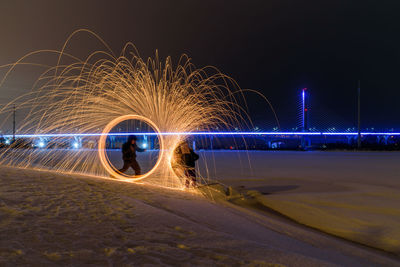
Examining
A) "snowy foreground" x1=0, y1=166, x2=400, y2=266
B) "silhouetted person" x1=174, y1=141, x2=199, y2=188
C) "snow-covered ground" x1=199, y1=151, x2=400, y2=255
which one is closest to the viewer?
"snowy foreground" x1=0, y1=166, x2=400, y2=266

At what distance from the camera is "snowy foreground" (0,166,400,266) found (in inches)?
129

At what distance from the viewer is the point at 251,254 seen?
353 centimetres

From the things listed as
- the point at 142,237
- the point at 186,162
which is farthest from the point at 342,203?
the point at 142,237

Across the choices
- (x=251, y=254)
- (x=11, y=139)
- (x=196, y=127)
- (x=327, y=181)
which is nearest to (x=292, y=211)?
(x=251, y=254)

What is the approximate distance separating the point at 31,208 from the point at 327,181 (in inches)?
398

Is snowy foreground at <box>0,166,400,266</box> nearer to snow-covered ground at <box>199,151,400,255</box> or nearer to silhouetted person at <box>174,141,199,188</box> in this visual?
snow-covered ground at <box>199,151,400,255</box>

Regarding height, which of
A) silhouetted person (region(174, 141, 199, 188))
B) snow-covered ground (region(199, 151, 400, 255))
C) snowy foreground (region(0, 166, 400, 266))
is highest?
silhouetted person (region(174, 141, 199, 188))

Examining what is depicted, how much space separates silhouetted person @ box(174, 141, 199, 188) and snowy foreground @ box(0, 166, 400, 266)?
338 cm

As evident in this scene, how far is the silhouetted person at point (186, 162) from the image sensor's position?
9.72 metres

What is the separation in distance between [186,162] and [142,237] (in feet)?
19.5

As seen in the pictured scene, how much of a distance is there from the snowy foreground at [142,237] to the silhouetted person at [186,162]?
3379 millimetres

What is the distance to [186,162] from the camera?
982 cm

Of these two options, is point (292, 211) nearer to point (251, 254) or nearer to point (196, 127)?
point (251, 254)

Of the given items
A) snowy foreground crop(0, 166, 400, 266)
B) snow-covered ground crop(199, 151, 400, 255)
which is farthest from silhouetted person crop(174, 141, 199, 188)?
snowy foreground crop(0, 166, 400, 266)
